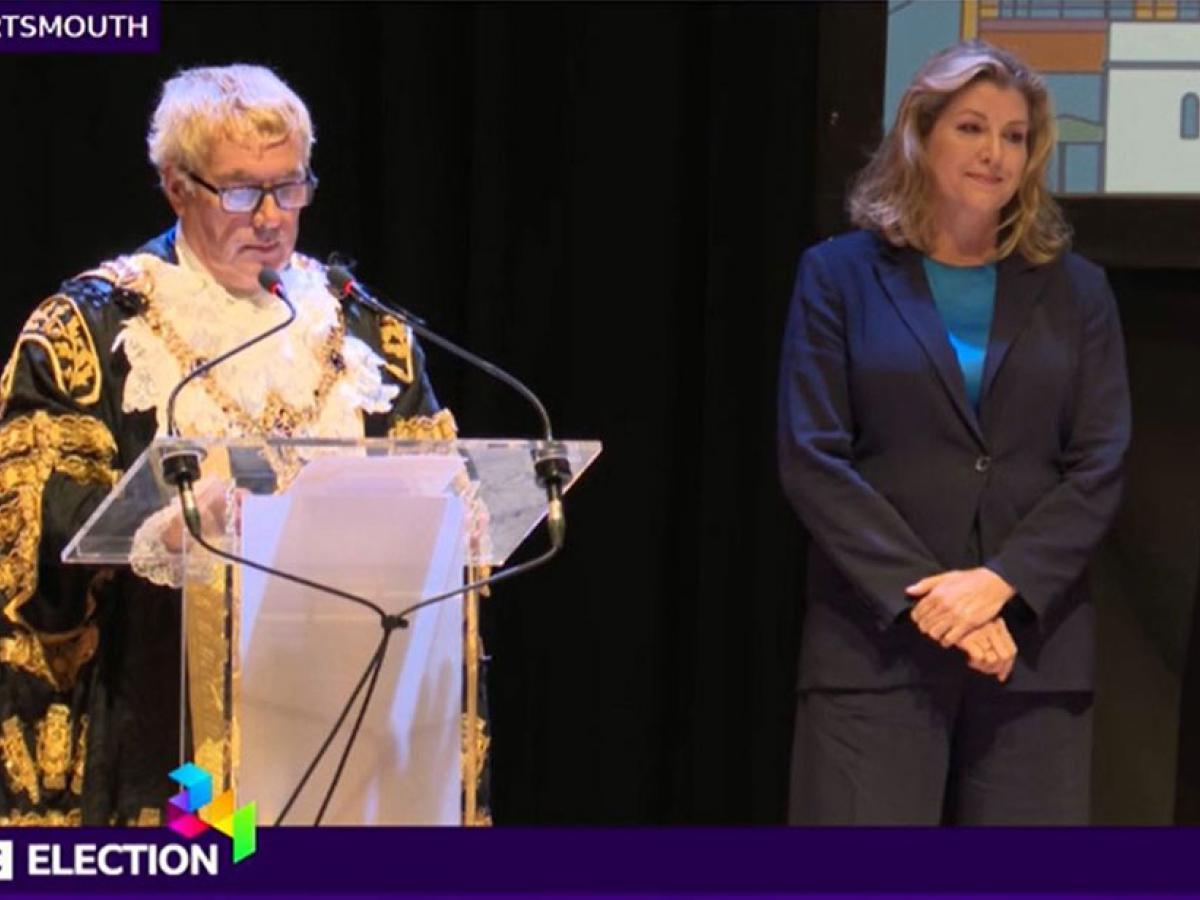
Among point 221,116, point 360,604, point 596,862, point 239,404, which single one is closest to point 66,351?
point 239,404

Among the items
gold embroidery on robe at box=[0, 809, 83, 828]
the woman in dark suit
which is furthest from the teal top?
gold embroidery on robe at box=[0, 809, 83, 828]

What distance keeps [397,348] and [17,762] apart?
2.43ft

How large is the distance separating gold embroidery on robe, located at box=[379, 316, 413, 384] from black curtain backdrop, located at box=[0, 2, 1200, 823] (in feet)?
3.01

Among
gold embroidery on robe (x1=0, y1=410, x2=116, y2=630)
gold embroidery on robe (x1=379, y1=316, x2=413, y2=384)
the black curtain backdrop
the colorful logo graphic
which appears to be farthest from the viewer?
the black curtain backdrop

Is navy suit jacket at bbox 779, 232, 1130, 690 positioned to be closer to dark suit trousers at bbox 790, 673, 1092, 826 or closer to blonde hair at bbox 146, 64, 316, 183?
dark suit trousers at bbox 790, 673, 1092, 826

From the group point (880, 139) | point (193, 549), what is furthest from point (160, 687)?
point (880, 139)

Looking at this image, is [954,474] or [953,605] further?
[954,474]

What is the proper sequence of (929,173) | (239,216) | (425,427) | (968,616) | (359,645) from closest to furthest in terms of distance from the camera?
(359,645) → (239,216) → (425,427) → (968,616) → (929,173)

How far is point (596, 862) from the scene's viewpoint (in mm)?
2555

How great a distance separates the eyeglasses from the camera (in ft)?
10.3

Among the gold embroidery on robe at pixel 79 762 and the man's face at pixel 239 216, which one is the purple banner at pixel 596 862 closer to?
the gold embroidery on robe at pixel 79 762

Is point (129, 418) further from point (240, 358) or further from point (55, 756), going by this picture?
point (55, 756)

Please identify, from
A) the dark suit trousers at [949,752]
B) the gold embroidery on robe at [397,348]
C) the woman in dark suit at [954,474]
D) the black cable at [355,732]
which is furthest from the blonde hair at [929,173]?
the black cable at [355,732]

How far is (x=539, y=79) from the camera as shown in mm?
4312
